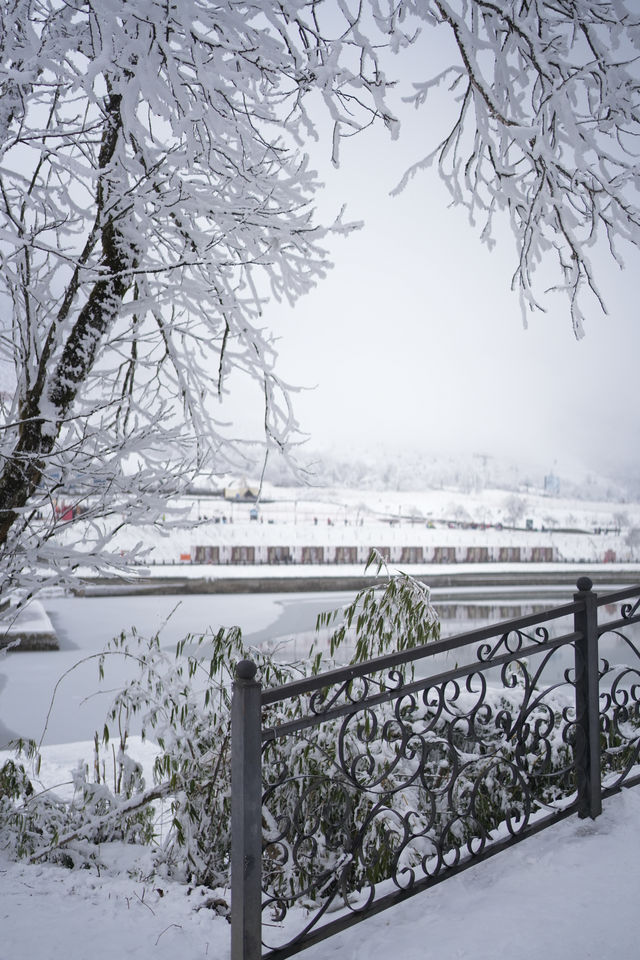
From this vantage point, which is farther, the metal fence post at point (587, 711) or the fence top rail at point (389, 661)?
the metal fence post at point (587, 711)

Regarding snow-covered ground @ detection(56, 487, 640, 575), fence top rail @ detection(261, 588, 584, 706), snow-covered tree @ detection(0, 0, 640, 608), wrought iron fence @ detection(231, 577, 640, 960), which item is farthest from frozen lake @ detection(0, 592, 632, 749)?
snow-covered ground @ detection(56, 487, 640, 575)

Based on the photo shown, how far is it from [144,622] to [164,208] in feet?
59.8

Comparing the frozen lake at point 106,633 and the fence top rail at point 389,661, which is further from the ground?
the fence top rail at point 389,661

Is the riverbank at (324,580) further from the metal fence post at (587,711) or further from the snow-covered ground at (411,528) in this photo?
the metal fence post at (587,711)

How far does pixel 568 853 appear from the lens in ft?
6.80

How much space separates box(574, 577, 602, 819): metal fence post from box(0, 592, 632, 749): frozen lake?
158 cm

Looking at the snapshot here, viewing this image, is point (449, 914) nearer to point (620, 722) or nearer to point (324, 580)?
point (620, 722)

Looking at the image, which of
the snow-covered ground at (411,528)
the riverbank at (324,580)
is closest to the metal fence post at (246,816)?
the riverbank at (324,580)

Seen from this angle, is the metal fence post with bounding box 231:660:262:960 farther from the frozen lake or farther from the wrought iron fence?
the frozen lake

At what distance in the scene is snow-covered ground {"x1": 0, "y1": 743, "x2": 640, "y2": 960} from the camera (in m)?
1.64

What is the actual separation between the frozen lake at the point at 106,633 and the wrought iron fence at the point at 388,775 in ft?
3.03

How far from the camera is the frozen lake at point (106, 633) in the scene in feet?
27.6

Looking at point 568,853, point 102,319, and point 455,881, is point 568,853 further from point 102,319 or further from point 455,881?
point 102,319

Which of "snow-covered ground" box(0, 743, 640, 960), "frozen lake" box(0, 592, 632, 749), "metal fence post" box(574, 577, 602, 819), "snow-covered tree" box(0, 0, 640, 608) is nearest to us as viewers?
"snow-covered ground" box(0, 743, 640, 960)
